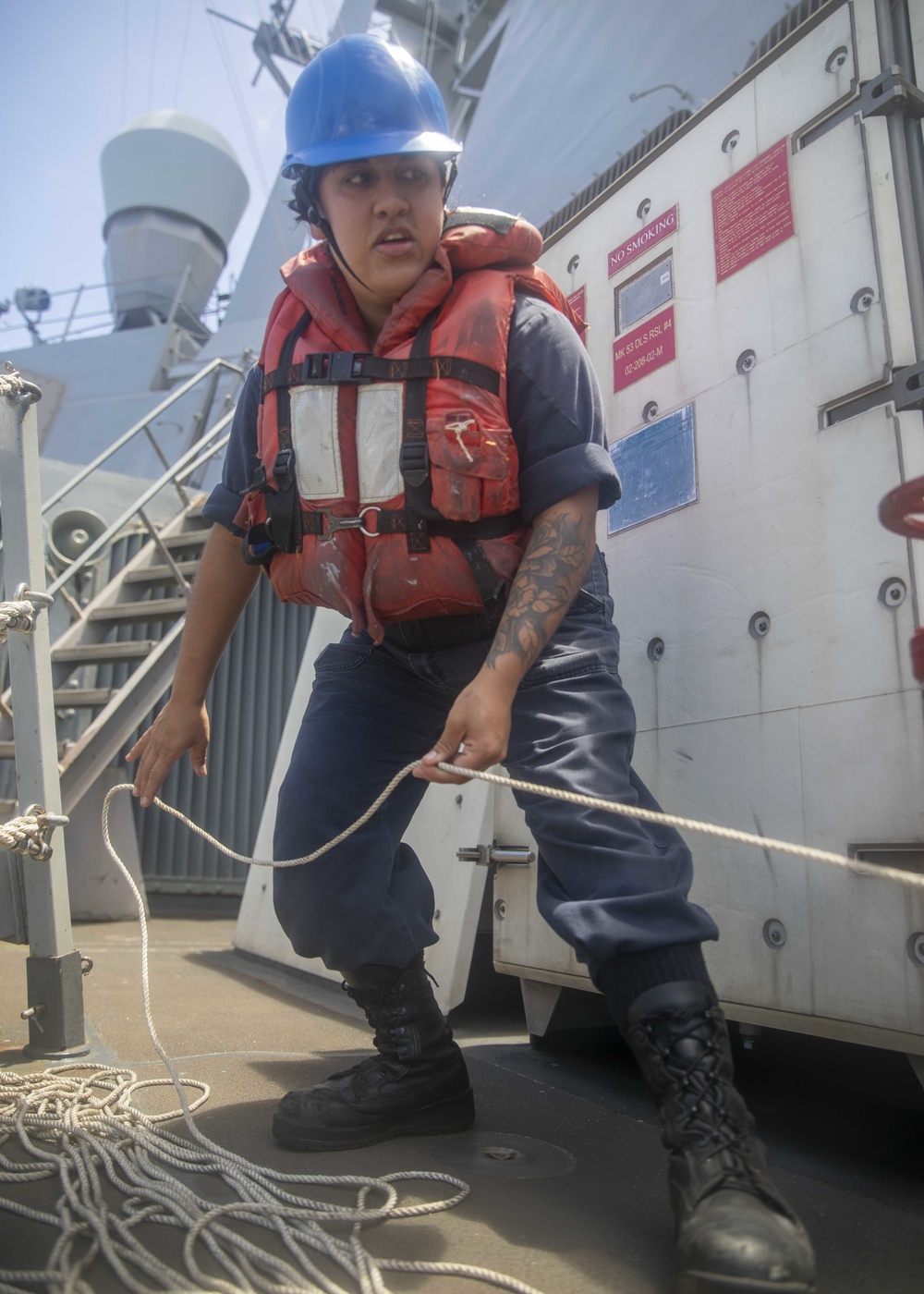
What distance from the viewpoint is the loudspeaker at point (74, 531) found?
19.2 ft

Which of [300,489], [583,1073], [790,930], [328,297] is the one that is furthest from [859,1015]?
[328,297]

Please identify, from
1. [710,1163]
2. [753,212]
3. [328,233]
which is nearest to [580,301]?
[753,212]

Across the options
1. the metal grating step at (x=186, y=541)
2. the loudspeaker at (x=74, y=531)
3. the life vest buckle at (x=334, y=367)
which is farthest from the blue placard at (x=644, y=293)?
the loudspeaker at (x=74, y=531)

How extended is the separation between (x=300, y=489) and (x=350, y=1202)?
3.33ft

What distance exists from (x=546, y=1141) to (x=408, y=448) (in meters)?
1.14

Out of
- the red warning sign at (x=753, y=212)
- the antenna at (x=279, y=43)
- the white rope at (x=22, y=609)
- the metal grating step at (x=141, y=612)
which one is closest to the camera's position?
the red warning sign at (x=753, y=212)

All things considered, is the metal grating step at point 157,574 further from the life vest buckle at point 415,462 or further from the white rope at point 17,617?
the life vest buckle at point 415,462

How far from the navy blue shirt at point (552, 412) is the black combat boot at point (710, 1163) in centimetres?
73

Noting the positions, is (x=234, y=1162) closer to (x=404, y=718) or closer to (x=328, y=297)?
(x=404, y=718)

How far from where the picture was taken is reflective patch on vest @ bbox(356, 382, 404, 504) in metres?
1.41

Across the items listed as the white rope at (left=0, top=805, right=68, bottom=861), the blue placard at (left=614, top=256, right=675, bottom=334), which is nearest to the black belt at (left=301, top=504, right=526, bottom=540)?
the blue placard at (left=614, top=256, right=675, bottom=334)

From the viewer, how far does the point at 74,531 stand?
595cm

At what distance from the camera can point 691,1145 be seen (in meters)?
1.06

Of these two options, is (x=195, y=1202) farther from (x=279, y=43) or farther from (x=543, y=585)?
(x=279, y=43)
